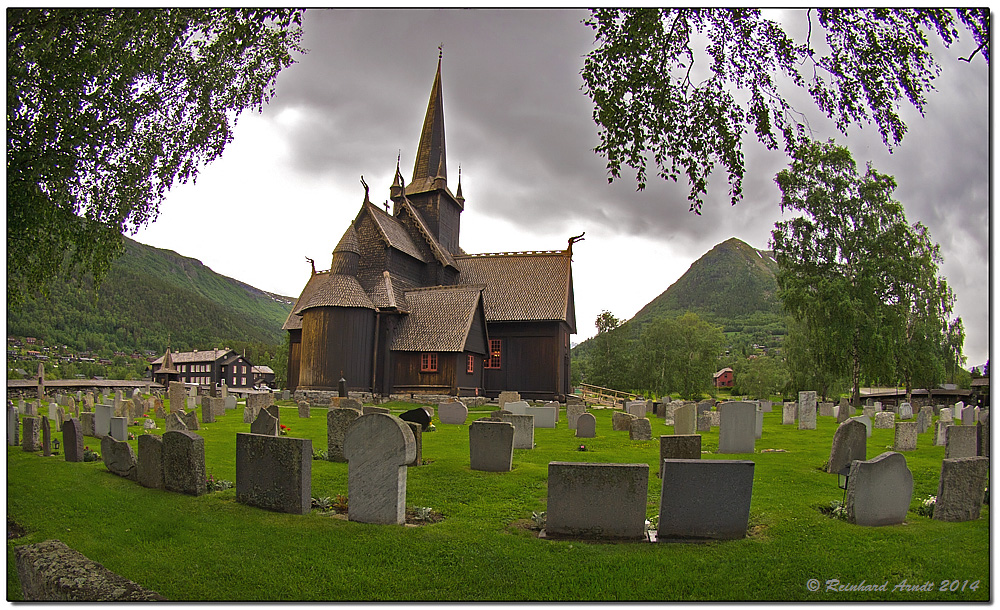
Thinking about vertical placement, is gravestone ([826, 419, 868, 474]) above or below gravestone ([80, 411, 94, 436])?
above

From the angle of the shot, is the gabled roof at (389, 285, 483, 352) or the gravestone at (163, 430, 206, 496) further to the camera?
the gabled roof at (389, 285, 483, 352)

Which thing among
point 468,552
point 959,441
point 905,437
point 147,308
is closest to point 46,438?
point 147,308

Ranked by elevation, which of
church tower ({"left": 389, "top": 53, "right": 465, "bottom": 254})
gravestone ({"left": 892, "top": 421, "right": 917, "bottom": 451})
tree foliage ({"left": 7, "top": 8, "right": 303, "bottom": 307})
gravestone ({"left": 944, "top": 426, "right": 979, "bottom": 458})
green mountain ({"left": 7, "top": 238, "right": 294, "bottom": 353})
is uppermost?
church tower ({"left": 389, "top": 53, "right": 465, "bottom": 254})

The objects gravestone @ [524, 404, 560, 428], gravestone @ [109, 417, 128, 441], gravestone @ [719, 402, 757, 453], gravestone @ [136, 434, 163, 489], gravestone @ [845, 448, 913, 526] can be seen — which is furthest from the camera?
gravestone @ [524, 404, 560, 428]

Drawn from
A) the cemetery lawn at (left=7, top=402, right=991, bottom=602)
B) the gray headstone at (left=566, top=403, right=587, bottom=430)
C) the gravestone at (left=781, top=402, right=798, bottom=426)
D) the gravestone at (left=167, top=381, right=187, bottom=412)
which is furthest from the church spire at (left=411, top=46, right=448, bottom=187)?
the cemetery lawn at (left=7, top=402, right=991, bottom=602)

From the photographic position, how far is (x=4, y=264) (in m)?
4.87

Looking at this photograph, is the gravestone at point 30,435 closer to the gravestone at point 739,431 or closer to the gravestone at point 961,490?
the gravestone at point 739,431

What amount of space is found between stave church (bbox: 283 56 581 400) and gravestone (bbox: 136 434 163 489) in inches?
623

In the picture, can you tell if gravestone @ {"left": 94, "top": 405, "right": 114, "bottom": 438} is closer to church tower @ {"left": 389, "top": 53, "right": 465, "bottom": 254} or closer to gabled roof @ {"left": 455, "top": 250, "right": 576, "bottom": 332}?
gabled roof @ {"left": 455, "top": 250, "right": 576, "bottom": 332}

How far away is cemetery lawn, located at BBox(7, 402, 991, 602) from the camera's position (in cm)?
363

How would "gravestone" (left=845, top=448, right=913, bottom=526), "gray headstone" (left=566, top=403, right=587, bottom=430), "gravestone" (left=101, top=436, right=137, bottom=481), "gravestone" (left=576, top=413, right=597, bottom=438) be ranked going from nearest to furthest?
1. "gravestone" (left=845, top=448, right=913, bottom=526)
2. "gravestone" (left=101, top=436, right=137, bottom=481)
3. "gravestone" (left=576, top=413, right=597, bottom=438)
4. "gray headstone" (left=566, top=403, right=587, bottom=430)

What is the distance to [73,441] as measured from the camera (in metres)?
7.83

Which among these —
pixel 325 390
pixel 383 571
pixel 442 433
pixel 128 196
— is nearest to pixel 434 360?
pixel 325 390

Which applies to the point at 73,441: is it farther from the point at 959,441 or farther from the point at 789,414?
the point at 789,414
